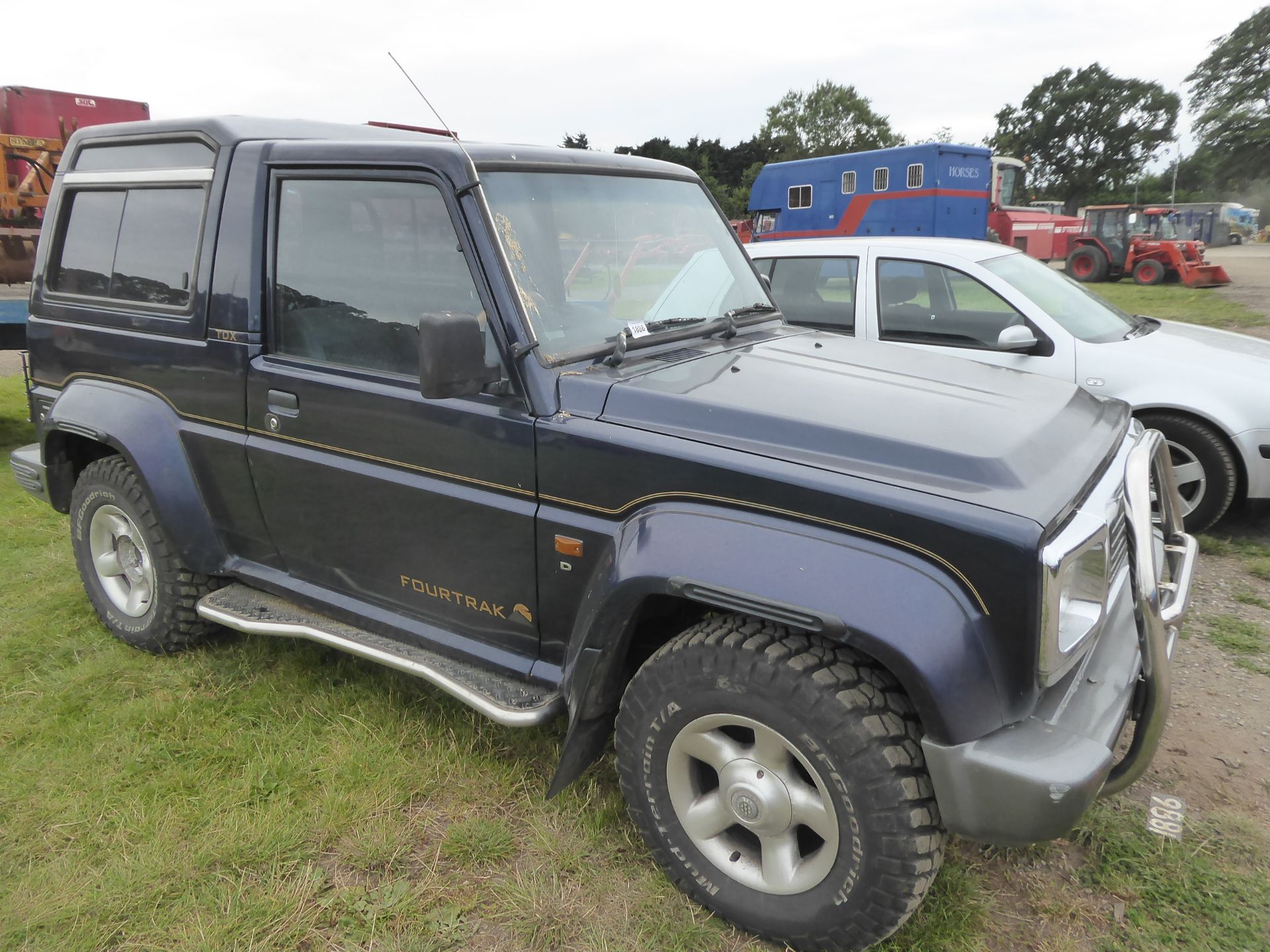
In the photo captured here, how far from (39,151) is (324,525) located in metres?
6.84

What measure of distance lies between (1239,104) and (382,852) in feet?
241

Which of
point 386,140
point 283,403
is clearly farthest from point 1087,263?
point 283,403

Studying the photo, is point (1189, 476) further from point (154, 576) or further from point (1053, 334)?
point (154, 576)

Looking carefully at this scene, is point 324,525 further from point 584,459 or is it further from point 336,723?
point 584,459

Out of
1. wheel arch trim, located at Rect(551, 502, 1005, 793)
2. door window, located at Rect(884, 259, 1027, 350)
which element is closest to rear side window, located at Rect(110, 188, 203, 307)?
wheel arch trim, located at Rect(551, 502, 1005, 793)

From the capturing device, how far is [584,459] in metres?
2.32

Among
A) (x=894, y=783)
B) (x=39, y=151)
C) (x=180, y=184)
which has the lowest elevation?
(x=894, y=783)

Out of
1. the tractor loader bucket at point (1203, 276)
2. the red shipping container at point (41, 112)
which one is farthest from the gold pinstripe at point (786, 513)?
the tractor loader bucket at point (1203, 276)

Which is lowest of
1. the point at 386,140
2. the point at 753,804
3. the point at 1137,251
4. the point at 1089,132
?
the point at 753,804

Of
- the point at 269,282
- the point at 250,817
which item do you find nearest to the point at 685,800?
the point at 250,817

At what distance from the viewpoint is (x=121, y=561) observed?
383cm

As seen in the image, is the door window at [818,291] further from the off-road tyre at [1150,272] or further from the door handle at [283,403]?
the off-road tyre at [1150,272]

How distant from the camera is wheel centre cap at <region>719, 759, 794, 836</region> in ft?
6.97

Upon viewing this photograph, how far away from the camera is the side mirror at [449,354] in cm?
220
